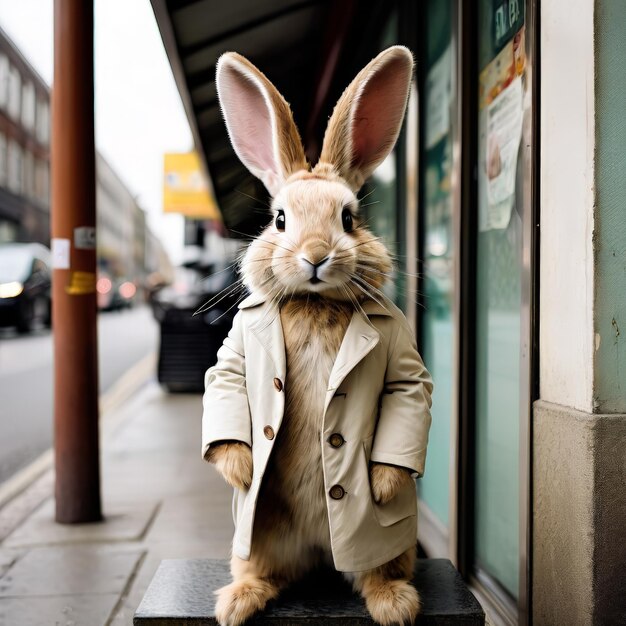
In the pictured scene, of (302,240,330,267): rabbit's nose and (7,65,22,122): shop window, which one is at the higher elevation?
(7,65,22,122): shop window

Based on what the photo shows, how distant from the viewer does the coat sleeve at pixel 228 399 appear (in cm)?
191

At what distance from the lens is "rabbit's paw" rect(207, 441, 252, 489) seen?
1871 millimetres

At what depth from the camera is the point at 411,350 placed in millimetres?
2012

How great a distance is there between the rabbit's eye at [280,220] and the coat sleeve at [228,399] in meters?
0.29

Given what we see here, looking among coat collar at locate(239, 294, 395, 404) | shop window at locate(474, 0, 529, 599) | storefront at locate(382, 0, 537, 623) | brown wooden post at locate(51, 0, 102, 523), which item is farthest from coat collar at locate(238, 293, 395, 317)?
brown wooden post at locate(51, 0, 102, 523)

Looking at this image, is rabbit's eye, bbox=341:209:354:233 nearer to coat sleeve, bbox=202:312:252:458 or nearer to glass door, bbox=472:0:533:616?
coat sleeve, bbox=202:312:252:458

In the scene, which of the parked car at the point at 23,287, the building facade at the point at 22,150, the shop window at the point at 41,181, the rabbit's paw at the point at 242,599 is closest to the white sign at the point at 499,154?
the rabbit's paw at the point at 242,599

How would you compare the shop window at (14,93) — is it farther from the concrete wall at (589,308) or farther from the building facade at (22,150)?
the concrete wall at (589,308)

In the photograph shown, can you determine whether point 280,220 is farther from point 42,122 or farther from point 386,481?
point 42,122

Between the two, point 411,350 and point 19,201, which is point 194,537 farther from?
point 19,201

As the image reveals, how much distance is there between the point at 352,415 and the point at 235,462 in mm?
341

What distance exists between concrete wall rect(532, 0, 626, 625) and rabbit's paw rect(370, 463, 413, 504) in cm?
51

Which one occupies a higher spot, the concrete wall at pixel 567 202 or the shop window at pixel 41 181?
the shop window at pixel 41 181

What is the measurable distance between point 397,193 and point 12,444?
413cm
